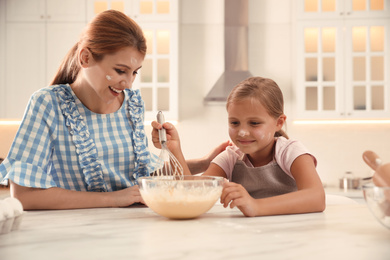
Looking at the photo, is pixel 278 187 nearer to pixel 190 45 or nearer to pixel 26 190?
pixel 26 190

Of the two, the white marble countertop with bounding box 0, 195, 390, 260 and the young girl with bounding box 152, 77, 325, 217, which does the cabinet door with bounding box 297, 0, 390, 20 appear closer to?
the young girl with bounding box 152, 77, 325, 217

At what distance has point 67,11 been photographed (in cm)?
361

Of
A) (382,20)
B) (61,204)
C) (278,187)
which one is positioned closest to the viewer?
(61,204)

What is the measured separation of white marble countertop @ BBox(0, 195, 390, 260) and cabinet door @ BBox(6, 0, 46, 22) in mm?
2828

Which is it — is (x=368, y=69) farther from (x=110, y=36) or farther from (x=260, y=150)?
(x=110, y=36)

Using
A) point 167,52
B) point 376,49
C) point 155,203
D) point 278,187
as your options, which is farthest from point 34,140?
point 376,49

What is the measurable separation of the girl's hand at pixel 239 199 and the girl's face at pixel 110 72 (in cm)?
57

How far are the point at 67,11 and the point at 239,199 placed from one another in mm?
2988

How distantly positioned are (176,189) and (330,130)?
3029 millimetres

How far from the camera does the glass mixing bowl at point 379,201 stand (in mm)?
790

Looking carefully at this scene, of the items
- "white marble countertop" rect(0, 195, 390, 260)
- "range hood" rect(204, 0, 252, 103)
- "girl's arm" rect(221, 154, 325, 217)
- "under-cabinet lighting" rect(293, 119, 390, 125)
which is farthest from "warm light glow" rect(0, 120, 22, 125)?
"girl's arm" rect(221, 154, 325, 217)

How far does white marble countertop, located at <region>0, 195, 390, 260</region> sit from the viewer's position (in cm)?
70

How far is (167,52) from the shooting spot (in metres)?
3.61

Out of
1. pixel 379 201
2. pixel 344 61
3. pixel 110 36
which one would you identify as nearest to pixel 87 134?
pixel 110 36
